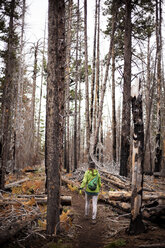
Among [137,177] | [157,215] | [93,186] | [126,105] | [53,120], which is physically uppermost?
[126,105]

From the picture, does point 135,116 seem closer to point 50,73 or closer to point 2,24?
point 50,73

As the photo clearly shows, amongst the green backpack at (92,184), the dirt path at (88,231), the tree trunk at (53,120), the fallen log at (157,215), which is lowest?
the dirt path at (88,231)

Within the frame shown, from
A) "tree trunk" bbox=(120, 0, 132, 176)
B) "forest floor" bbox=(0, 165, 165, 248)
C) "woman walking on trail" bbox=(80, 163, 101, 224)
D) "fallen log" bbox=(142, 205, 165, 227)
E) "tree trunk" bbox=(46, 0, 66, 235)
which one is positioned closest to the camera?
"forest floor" bbox=(0, 165, 165, 248)

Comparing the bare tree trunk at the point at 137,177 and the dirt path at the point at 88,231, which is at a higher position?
the bare tree trunk at the point at 137,177

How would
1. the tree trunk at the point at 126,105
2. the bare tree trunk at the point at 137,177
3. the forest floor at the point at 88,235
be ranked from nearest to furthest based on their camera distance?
the forest floor at the point at 88,235
the bare tree trunk at the point at 137,177
the tree trunk at the point at 126,105

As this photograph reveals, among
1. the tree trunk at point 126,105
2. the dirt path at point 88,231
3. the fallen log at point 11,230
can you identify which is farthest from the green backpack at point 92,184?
the tree trunk at point 126,105

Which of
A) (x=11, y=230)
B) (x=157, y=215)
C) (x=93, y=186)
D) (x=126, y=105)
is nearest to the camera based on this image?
(x=11, y=230)

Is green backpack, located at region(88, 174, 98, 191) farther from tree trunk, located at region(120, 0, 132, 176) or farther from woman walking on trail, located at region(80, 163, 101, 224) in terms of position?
tree trunk, located at region(120, 0, 132, 176)

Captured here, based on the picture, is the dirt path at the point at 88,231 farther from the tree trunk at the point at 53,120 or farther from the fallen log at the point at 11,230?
the fallen log at the point at 11,230

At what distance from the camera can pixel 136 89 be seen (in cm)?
436

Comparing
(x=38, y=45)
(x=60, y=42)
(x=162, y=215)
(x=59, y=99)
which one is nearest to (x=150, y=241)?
(x=162, y=215)

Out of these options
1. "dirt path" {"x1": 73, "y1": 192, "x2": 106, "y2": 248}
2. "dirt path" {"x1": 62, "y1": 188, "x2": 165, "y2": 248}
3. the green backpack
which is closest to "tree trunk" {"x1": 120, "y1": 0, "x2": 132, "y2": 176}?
"dirt path" {"x1": 62, "y1": 188, "x2": 165, "y2": 248}

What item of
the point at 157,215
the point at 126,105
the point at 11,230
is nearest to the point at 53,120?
the point at 11,230

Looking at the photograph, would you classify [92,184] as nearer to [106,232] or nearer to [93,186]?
[93,186]
